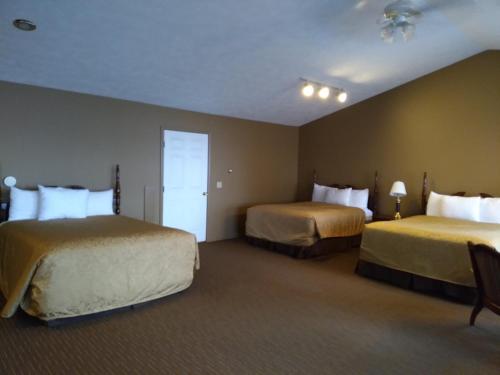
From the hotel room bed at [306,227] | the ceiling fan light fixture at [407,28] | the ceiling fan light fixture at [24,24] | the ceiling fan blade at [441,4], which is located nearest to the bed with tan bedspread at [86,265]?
the ceiling fan light fixture at [24,24]

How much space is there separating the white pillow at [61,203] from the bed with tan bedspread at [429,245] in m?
3.47

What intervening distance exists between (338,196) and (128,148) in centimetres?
360

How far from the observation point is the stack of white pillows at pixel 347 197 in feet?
20.0

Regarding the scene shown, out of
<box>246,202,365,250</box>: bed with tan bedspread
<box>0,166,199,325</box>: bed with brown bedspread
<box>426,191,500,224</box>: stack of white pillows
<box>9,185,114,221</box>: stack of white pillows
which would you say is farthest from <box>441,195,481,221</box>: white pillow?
<box>9,185,114,221</box>: stack of white pillows

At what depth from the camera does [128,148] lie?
5.08 metres

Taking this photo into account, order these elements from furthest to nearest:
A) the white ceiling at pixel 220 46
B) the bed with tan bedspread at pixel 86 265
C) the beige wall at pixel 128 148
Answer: the beige wall at pixel 128 148 → the white ceiling at pixel 220 46 → the bed with tan bedspread at pixel 86 265

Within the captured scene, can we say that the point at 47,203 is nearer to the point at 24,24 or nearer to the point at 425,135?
the point at 24,24

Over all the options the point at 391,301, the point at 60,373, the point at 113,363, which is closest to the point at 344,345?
the point at 391,301

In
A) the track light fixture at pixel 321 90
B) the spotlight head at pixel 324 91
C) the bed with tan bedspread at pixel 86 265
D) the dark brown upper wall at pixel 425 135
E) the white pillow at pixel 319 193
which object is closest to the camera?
the bed with tan bedspread at pixel 86 265

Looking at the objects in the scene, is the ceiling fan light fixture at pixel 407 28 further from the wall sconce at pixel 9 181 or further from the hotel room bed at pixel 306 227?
the wall sconce at pixel 9 181

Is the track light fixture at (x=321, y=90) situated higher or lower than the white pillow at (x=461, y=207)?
higher

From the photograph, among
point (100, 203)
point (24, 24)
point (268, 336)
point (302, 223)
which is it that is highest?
point (24, 24)

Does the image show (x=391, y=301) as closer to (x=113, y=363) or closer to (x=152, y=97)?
(x=113, y=363)

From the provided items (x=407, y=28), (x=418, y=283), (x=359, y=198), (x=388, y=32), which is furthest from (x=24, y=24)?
(x=359, y=198)
